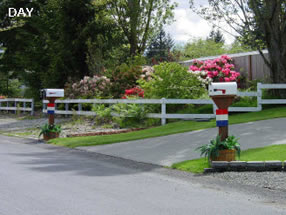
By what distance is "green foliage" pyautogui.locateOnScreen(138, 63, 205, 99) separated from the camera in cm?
1806

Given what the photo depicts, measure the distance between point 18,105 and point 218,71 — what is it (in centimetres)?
1514

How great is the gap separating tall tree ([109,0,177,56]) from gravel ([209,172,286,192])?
22.3m

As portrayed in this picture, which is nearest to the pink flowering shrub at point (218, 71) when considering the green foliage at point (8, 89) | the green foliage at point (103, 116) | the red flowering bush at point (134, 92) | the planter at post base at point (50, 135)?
the red flowering bush at point (134, 92)

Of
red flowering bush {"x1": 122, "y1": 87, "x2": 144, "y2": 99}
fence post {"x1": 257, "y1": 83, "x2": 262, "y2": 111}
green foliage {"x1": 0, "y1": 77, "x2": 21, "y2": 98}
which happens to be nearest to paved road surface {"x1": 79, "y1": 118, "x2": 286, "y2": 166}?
fence post {"x1": 257, "y1": 83, "x2": 262, "y2": 111}

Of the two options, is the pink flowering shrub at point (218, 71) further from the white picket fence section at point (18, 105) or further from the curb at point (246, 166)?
the white picket fence section at point (18, 105)

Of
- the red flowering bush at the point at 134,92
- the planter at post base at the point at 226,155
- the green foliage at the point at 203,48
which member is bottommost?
the planter at post base at the point at 226,155

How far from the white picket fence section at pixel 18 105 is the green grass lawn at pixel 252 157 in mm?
20926

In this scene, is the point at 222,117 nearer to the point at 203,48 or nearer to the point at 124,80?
the point at 124,80

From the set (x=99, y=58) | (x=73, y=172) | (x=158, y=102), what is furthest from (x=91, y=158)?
(x=99, y=58)

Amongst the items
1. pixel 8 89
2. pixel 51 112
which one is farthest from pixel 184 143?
pixel 8 89

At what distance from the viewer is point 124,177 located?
313 inches

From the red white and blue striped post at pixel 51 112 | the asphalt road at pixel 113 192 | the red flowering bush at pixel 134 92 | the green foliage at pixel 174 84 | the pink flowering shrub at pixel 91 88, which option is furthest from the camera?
the pink flowering shrub at pixel 91 88

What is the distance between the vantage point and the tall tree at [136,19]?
95.1 ft

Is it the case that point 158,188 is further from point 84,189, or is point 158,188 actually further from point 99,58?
point 99,58
